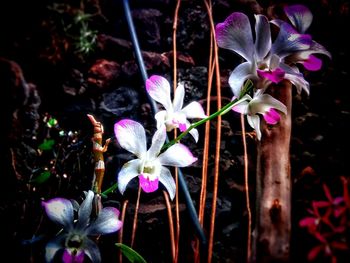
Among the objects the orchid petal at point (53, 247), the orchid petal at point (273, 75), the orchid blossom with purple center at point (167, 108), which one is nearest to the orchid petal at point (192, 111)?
the orchid blossom with purple center at point (167, 108)

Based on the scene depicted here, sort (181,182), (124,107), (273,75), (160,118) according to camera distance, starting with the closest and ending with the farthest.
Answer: (273,75), (160,118), (181,182), (124,107)

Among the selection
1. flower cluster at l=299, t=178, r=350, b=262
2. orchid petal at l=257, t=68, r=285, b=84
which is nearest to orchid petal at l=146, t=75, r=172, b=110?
orchid petal at l=257, t=68, r=285, b=84

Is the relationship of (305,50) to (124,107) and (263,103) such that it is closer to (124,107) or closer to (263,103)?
(263,103)

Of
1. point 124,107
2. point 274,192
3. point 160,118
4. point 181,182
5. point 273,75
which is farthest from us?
point 124,107

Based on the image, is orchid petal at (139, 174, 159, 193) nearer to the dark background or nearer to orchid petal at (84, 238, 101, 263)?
orchid petal at (84, 238, 101, 263)

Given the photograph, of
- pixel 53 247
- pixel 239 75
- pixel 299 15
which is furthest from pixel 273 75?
pixel 53 247

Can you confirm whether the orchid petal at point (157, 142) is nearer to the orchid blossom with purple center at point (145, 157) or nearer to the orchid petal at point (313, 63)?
the orchid blossom with purple center at point (145, 157)

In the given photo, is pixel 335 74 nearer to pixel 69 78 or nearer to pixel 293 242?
pixel 293 242
